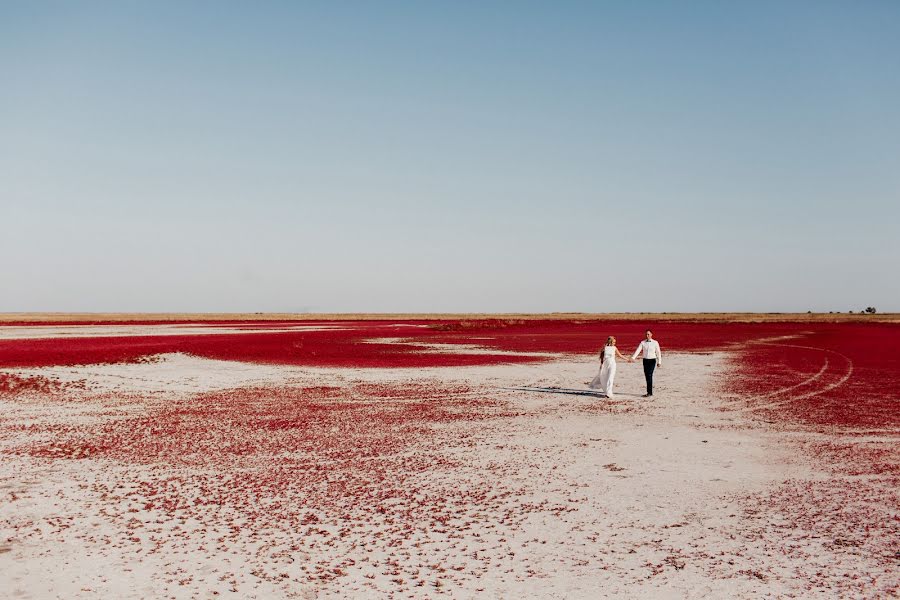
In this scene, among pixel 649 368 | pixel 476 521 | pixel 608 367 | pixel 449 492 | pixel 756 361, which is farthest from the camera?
pixel 756 361

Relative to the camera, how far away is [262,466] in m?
11.6


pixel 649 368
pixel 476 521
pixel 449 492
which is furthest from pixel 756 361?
pixel 476 521

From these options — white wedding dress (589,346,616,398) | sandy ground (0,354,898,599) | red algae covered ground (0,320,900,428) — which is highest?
white wedding dress (589,346,616,398)

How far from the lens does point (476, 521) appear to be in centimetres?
858

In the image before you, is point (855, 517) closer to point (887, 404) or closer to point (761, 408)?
point (761, 408)

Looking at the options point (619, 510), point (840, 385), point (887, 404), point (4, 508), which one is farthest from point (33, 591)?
point (840, 385)

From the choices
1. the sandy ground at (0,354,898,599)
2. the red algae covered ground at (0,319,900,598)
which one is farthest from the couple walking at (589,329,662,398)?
the sandy ground at (0,354,898,599)

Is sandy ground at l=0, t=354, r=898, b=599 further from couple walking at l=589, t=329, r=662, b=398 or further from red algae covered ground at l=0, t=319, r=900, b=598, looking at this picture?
couple walking at l=589, t=329, r=662, b=398

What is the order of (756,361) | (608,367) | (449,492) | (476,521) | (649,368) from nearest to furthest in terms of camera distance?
(476,521)
(449,492)
(608,367)
(649,368)
(756,361)

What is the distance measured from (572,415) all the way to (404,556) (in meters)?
10.1

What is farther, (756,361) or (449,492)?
(756,361)

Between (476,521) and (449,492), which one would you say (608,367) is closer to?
(449,492)

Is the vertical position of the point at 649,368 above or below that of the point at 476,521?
above

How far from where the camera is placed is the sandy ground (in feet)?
22.1
